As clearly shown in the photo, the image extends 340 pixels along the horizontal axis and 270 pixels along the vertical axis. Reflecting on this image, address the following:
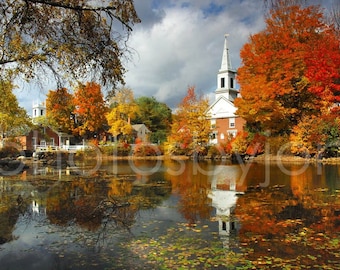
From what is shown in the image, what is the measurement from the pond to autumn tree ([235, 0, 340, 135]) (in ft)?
56.2

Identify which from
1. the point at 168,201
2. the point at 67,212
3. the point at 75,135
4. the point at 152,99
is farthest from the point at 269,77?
the point at 152,99

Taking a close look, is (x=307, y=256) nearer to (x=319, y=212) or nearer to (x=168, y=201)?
(x=319, y=212)

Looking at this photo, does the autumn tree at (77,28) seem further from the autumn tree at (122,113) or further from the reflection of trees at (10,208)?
the autumn tree at (122,113)

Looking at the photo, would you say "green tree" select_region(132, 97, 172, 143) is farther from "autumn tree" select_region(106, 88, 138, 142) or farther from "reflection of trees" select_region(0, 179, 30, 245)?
"reflection of trees" select_region(0, 179, 30, 245)

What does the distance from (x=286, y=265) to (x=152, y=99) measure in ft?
231

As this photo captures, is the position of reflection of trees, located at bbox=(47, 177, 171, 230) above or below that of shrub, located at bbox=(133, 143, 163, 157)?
below

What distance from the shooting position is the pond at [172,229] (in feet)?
18.9

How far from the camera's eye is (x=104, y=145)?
146 feet

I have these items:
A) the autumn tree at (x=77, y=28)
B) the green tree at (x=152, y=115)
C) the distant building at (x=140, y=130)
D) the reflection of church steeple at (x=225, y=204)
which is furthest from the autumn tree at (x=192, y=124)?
the autumn tree at (x=77, y=28)

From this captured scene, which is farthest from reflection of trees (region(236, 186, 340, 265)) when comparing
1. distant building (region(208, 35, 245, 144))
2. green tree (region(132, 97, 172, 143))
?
green tree (region(132, 97, 172, 143))

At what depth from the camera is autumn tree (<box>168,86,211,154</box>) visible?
40500 mm

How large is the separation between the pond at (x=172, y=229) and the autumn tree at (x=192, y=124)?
26734 millimetres

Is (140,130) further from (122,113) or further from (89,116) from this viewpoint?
(89,116)

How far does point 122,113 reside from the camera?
48156 mm
